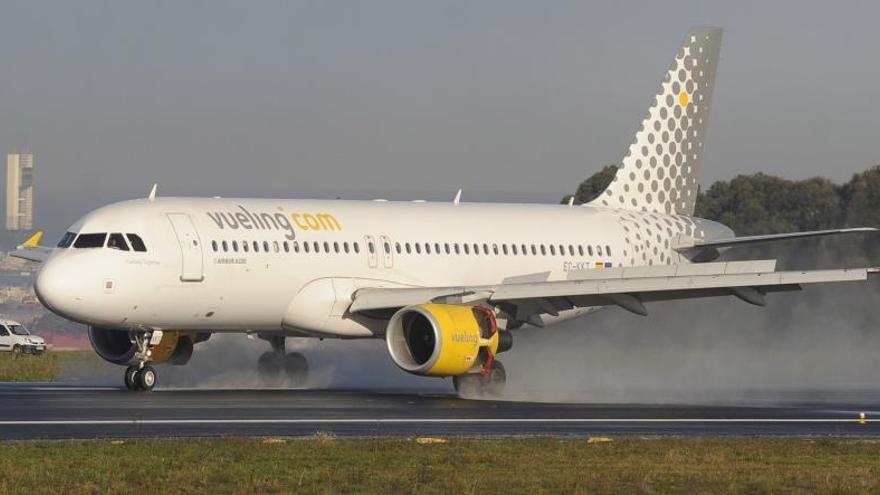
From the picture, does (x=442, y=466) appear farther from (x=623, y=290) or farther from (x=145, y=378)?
(x=623, y=290)

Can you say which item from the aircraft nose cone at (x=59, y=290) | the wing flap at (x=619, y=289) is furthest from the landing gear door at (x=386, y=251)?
the aircraft nose cone at (x=59, y=290)

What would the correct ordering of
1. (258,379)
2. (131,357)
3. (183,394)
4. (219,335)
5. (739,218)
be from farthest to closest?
(739,218) → (219,335) → (258,379) → (131,357) → (183,394)

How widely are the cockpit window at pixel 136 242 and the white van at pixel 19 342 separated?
51989 mm

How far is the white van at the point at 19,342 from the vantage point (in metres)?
86.6

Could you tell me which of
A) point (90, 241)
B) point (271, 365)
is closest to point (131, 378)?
point (90, 241)

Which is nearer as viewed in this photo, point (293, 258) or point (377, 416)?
point (377, 416)

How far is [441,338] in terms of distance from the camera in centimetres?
3431

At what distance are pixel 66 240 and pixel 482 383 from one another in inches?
372

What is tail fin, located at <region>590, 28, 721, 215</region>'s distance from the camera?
155 ft

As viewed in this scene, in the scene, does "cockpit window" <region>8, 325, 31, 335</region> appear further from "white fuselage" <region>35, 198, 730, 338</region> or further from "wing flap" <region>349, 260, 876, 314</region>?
"wing flap" <region>349, 260, 876, 314</region>

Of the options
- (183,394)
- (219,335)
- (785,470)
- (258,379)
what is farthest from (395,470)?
(219,335)

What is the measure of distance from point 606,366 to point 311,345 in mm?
7990

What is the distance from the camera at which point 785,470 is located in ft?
65.8

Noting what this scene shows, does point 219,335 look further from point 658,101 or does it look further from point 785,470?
point 785,470
